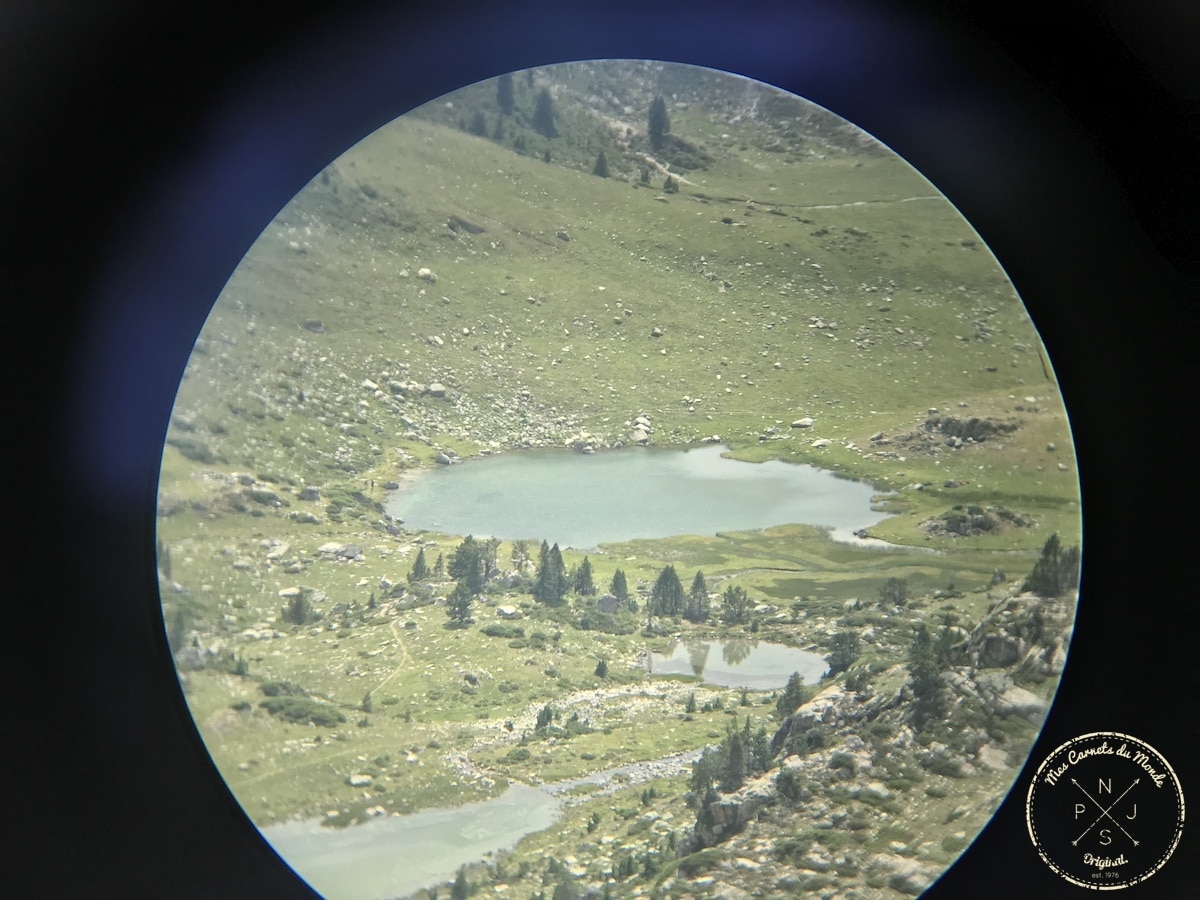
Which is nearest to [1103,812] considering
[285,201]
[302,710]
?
[302,710]

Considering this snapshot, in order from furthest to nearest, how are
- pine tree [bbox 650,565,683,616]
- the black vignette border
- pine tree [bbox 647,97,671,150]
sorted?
pine tree [bbox 650,565,683,616] → pine tree [bbox 647,97,671,150] → the black vignette border

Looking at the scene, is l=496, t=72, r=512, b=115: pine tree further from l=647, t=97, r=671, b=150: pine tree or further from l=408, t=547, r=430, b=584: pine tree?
l=408, t=547, r=430, b=584: pine tree

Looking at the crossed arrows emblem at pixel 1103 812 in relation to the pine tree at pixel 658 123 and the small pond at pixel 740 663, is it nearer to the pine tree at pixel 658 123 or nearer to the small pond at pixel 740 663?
the small pond at pixel 740 663

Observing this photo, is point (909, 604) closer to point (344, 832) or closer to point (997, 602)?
point (997, 602)

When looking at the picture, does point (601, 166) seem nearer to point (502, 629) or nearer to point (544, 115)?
point (544, 115)

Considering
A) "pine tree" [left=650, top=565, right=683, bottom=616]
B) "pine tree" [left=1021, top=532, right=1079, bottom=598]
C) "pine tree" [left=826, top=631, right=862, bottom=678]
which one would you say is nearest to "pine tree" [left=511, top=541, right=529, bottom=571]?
"pine tree" [left=650, top=565, right=683, bottom=616]

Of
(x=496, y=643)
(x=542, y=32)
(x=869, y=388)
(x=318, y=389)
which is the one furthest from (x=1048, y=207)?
(x=318, y=389)
